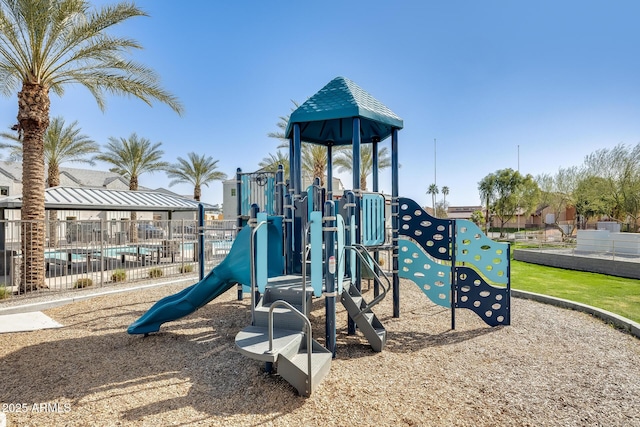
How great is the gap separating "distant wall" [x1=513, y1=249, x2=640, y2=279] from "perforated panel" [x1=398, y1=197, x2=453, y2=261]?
9391 mm

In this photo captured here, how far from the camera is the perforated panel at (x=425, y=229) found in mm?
6465

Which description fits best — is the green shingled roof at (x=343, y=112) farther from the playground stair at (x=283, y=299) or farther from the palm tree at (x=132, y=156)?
the palm tree at (x=132, y=156)

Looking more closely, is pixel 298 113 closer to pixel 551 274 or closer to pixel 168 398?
pixel 168 398

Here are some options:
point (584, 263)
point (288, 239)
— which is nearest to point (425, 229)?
point (288, 239)

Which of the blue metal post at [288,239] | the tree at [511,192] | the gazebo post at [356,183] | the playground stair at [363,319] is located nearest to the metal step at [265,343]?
the playground stair at [363,319]

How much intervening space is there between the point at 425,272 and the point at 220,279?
11.9 feet

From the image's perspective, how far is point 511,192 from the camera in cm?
3469

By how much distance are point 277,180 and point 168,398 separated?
376cm

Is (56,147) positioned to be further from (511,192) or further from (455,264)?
(511,192)

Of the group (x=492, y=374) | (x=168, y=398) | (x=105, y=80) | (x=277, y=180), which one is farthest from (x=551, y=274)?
(x=105, y=80)

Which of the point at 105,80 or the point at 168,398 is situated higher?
the point at 105,80

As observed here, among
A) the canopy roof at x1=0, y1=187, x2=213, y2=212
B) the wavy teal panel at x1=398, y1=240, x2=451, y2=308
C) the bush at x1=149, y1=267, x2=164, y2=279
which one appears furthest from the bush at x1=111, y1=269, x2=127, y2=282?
the wavy teal panel at x1=398, y1=240, x2=451, y2=308

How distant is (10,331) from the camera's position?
229 inches

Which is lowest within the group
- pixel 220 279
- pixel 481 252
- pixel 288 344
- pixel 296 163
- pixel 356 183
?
pixel 288 344
